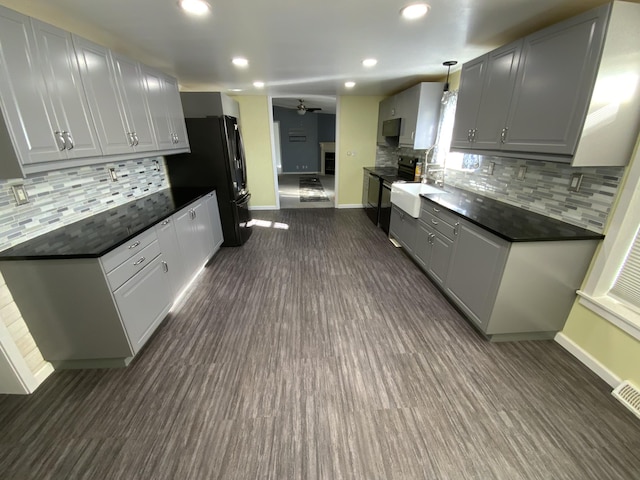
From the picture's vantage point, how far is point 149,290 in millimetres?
2023

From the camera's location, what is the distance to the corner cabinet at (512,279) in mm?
1787

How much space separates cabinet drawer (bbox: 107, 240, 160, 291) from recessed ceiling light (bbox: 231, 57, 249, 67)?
A: 6.68 feet

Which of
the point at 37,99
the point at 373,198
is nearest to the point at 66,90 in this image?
the point at 37,99

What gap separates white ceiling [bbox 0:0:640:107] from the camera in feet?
5.25

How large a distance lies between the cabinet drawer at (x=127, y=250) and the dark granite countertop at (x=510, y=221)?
256cm

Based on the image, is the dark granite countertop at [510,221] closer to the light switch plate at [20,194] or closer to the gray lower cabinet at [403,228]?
the gray lower cabinet at [403,228]

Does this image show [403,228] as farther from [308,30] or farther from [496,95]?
[308,30]

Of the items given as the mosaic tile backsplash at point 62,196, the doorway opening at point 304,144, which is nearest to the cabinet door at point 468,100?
the mosaic tile backsplash at point 62,196

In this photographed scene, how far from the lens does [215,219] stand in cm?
354

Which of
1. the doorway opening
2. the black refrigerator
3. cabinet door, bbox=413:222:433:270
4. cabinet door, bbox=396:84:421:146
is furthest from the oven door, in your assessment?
the doorway opening

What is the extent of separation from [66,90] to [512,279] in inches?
128

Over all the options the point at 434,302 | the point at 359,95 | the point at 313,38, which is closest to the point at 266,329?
the point at 434,302

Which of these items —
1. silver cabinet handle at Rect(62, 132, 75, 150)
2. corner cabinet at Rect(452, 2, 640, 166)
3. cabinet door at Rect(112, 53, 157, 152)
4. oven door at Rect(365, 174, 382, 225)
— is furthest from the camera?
oven door at Rect(365, 174, 382, 225)

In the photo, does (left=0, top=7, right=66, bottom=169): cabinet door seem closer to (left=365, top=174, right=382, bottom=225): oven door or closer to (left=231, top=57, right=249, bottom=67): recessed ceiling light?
(left=231, top=57, right=249, bottom=67): recessed ceiling light
